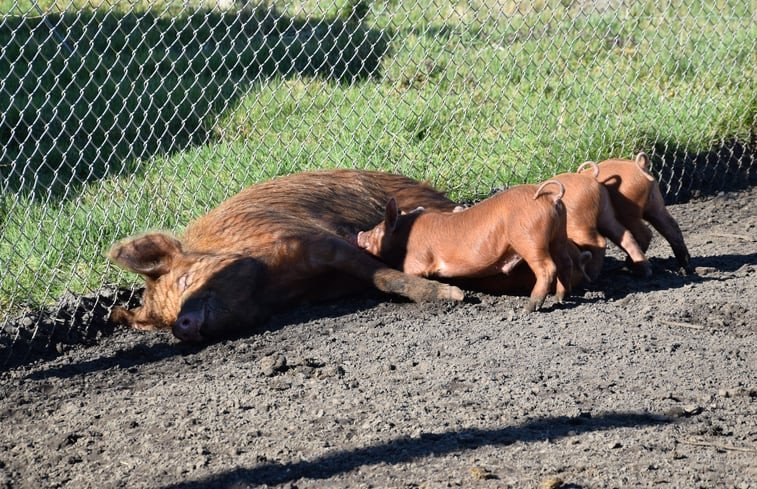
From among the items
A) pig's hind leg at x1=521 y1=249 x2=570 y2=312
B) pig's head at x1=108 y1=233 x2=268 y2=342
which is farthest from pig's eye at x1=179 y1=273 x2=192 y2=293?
pig's hind leg at x1=521 y1=249 x2=570 y2=312

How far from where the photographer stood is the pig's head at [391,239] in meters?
5.71

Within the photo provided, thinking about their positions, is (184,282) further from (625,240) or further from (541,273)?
(625,240)

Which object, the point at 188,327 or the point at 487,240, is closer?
the point at 188,327

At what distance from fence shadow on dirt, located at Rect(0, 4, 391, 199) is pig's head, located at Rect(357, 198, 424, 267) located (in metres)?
1.88

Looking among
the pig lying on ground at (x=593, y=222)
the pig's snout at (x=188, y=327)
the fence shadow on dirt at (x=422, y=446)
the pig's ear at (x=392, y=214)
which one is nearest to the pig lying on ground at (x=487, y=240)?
the pig's ear at (x=392, y=214)

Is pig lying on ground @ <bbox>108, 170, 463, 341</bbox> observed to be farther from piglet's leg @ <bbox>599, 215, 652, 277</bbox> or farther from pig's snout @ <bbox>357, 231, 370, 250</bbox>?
piglet's leg @ <bbox>599, 215, 652, 277</bbox>

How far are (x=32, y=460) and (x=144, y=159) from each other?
3.87m

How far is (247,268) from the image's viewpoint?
5.42 metres

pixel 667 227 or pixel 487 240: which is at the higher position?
pixel 667 227

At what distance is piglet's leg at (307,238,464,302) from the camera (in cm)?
547

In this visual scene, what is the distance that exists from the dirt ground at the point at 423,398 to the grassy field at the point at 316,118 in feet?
4.18

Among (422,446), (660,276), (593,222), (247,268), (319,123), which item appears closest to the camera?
(422,446)

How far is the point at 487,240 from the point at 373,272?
0.62m

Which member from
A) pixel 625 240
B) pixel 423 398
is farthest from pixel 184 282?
pixel 625 240
